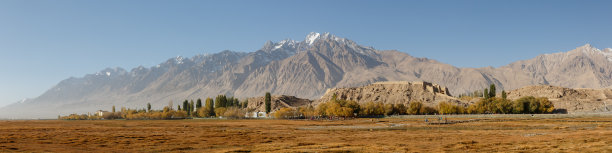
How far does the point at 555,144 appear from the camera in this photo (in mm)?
37875

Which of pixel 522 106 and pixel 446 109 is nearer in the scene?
pixel 522 106

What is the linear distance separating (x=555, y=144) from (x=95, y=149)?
42.4m

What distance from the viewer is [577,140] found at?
40281mm

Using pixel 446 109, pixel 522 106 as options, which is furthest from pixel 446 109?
pixel 522 106

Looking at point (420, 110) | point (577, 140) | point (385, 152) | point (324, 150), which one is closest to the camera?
point (385, 152)

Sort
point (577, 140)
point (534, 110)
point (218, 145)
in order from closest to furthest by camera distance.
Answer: point (577, 140), point (218, 145), point (534, 110)

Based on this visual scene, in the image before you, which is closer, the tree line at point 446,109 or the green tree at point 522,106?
the green tree at point 522,106

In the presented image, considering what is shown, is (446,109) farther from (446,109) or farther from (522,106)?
(522,106)

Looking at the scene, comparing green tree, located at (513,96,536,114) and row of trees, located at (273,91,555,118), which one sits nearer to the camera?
green tree, located at (513,96,536,114)

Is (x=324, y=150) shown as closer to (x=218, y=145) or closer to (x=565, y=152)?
(x=218, y=145)

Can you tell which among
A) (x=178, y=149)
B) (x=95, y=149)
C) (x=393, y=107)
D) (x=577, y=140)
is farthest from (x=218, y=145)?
(x=393, y=107)

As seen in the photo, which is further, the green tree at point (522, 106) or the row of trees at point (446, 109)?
the row of trees at point (446, 109)

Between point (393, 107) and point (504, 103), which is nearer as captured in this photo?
point (504, 103)

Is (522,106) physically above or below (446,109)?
above
